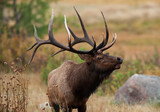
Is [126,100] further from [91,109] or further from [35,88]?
[35,88]

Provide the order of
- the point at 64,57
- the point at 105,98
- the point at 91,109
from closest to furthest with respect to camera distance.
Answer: the point at 91,109 < the point at 105,98 < the point at 64,57

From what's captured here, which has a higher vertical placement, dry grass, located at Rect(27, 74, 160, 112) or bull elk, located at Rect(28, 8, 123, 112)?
bull elk, located at Rect(28, 8, 123, 112)

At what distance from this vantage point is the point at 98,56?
4711 millimetres

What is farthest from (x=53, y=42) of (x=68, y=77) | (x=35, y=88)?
(x=35, y=88)

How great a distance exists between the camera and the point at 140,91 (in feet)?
21.1

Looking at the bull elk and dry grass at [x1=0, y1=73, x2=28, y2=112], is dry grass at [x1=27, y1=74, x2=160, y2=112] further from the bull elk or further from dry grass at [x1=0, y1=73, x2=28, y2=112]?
the bull elk

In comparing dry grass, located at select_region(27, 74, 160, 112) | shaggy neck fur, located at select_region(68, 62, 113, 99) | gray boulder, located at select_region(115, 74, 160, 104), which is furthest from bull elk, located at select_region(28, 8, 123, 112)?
gray boulder, located at select_region(115, 74, 160, 104)

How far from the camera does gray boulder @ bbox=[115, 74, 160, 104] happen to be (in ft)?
20.8

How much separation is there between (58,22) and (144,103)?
27.5ft

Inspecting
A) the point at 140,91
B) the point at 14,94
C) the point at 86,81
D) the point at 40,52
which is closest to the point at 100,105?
the point at 140,91

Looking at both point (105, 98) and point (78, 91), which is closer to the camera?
point (78, 91)

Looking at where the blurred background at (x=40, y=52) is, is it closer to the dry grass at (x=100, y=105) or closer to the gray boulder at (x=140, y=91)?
the dry grass at (x=100, y=105)

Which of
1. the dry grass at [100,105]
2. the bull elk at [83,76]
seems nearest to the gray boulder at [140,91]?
the dry grass at [100,105]

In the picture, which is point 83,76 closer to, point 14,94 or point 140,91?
point 14,94
